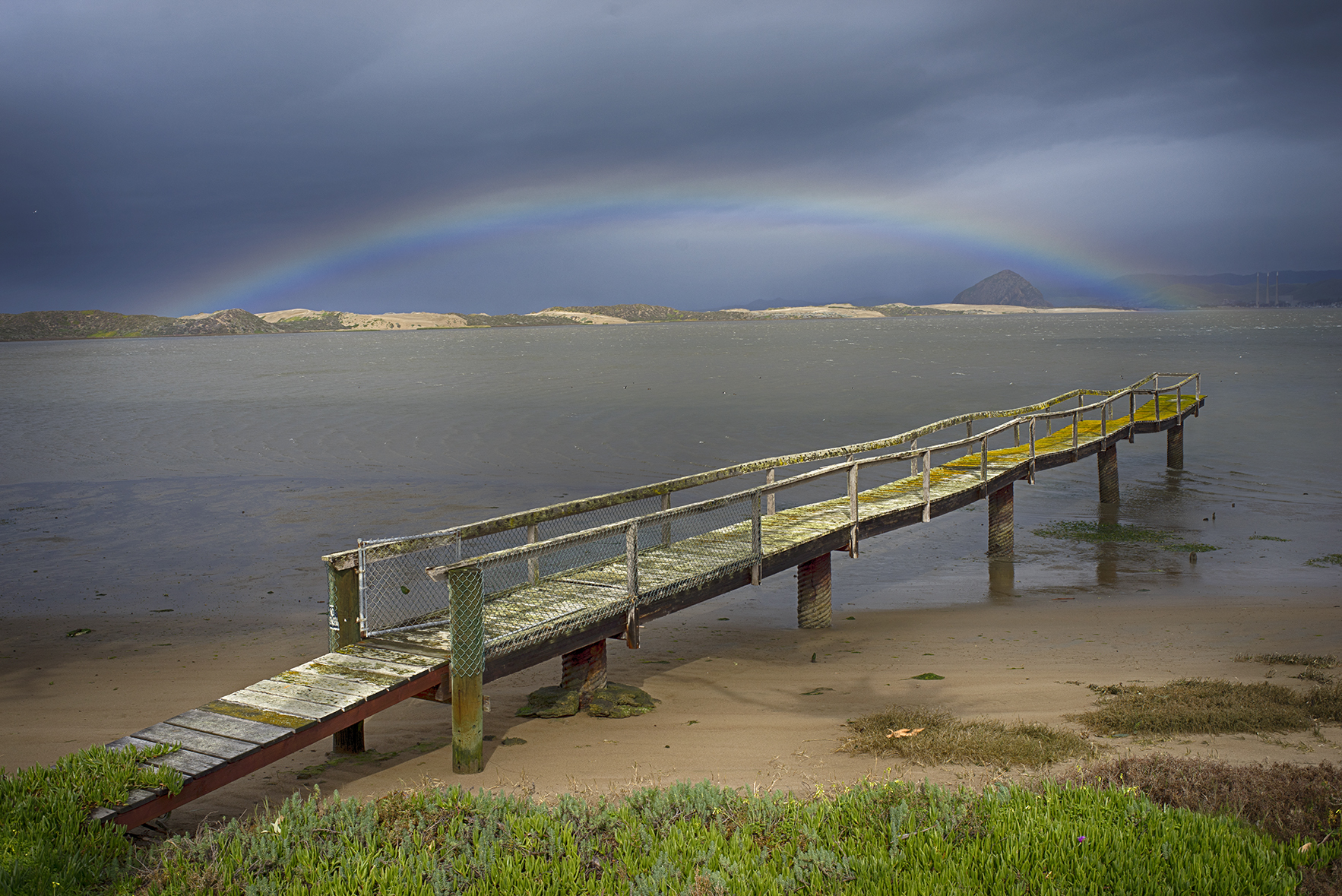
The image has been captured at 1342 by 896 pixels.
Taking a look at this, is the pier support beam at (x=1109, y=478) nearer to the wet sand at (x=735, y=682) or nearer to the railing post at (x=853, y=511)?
the wet sand at (x=735, y=682)

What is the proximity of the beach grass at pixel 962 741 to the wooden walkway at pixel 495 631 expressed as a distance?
8.37ft

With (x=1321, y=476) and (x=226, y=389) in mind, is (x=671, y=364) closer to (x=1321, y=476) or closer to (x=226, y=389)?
(x=226, y=389)

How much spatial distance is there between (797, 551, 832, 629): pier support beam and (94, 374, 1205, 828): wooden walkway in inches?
1.5

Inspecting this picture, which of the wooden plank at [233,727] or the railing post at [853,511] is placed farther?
the railing post at [853,511]

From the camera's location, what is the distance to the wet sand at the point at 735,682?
24.5ft

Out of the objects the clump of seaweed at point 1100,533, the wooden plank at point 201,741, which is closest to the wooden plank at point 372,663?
the wooden plank at point 201,741

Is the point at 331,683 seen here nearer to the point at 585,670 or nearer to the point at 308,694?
the point at 308,694

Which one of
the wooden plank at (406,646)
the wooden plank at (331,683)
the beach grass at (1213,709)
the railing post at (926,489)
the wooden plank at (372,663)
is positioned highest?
the railing post at (926,489)

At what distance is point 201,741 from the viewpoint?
6328 mm

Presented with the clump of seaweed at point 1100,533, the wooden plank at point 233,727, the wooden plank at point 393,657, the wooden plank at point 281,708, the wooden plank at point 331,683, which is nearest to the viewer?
the wooden plank at point 233,727

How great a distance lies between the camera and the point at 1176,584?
48.9ft

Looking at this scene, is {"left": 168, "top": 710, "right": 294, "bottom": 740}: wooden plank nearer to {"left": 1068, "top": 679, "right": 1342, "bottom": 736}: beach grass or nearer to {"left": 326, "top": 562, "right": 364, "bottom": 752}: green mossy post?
{"left": 326, "top": 562, "right": 364, "bottom": 752}: green mossy post

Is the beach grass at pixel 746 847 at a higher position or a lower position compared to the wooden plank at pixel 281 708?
lower

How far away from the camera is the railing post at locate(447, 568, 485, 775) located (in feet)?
24.7
